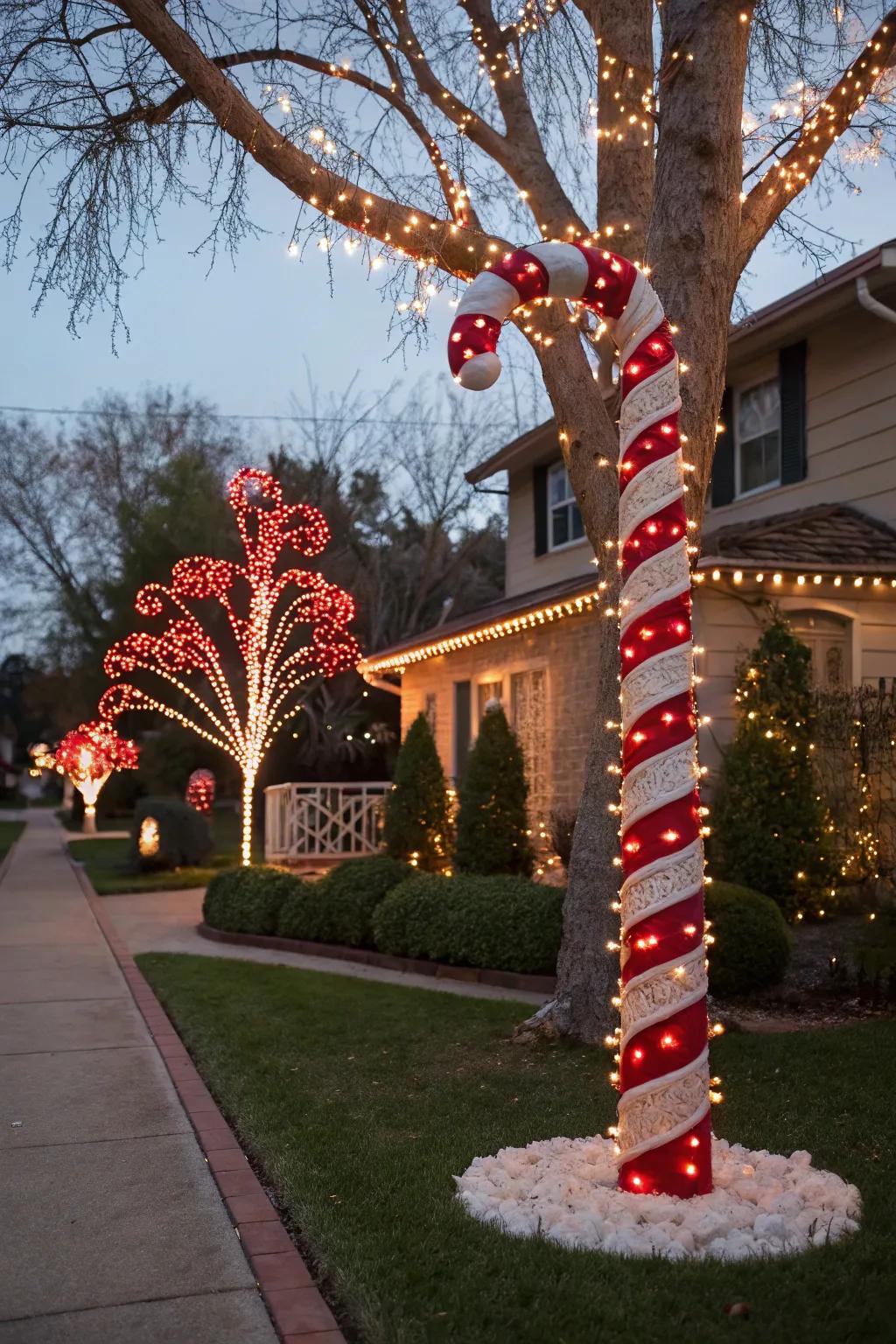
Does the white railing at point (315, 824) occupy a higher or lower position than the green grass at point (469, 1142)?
higher

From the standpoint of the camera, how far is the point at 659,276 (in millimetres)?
6898

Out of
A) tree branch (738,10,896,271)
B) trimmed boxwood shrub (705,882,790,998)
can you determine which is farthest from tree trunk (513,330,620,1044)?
trimmed boxwood shrub (705,882,790,998)

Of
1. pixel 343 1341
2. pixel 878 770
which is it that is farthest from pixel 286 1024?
pixel 878 770

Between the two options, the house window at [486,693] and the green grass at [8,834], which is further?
the green grass at [8,834]

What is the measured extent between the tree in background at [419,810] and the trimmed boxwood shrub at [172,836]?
5821mm

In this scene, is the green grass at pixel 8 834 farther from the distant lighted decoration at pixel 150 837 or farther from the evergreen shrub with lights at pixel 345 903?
the evergreen shrub with lights at pixel 345 903

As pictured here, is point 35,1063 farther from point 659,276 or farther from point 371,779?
point 371,779

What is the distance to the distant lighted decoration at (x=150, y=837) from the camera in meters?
19.3

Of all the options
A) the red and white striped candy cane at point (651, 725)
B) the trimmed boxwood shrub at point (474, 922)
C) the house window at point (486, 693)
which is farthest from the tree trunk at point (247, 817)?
the red and white striped candy cane at point (651, 725)

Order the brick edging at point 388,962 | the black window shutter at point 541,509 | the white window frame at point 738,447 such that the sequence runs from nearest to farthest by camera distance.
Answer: the brick edging at point 388,962
the white window frame at point 738,447
the black window shutter at point 541,509

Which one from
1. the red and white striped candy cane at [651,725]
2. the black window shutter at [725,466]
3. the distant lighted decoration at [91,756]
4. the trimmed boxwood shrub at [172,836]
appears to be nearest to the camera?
the red and white striped candy cane at [651,725]

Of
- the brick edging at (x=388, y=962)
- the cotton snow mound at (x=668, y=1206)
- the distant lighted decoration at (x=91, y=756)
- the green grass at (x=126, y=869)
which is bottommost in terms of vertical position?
the green grass at (x=126, y=869)

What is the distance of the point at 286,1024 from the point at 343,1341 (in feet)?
14.8

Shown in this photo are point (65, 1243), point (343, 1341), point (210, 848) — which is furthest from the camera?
point (210, 848)
